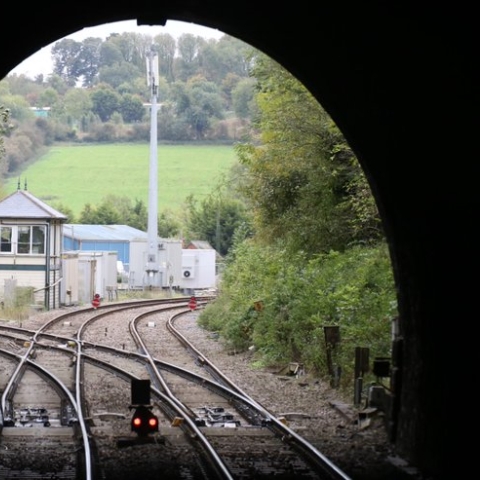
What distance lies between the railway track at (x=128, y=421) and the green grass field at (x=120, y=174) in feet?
248

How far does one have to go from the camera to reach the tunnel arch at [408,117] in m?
8.17

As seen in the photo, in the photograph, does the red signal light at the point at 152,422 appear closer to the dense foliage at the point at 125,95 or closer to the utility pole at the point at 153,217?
the utility pole at the point at 153,217

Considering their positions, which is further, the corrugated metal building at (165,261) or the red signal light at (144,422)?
the corrugated metal building at (165,261)

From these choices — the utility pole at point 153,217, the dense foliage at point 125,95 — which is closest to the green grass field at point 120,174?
the dense foliage at point 125,95

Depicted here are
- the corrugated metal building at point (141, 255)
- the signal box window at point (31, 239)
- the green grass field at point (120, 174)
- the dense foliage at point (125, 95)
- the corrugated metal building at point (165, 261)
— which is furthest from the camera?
the dense foliage at point (125, 95)

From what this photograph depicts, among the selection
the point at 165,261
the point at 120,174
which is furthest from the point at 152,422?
the point at 120,174

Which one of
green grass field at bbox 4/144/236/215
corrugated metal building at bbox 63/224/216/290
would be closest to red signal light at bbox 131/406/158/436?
corrugated metal building at bbox 63/224/216/290

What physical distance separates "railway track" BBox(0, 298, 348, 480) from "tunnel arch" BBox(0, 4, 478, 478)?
4.49ft

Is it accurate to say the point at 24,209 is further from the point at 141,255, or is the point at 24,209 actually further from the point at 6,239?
the point at 141,255

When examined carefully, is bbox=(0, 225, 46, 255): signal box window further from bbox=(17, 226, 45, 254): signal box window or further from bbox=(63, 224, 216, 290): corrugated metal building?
bbox=(63, 224, 216, 290): corrugated metal building

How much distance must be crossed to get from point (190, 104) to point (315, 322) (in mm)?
112153

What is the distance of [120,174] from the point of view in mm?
109625

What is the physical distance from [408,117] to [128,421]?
19.2 ft

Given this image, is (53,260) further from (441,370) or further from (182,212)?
(182,212)
